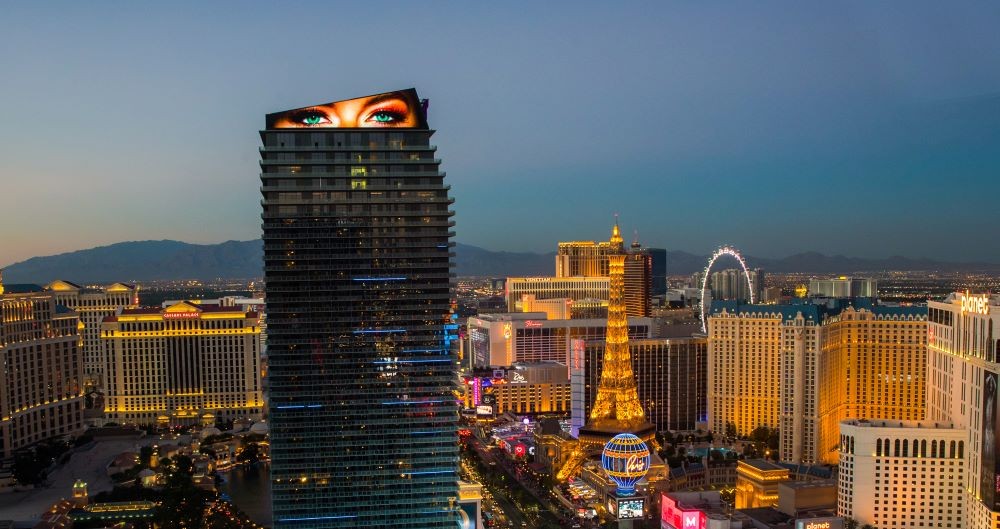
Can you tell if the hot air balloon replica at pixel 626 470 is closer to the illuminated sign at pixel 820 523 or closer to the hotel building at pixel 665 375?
the illuminated sign at pixel 820 523

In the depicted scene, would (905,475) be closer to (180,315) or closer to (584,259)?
(180,315)

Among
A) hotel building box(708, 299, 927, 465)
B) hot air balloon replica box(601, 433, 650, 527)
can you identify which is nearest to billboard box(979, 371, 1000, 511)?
hot air balloon replica box(601, 433, 650, 527)

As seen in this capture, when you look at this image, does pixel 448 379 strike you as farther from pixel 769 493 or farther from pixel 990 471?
pixel 990 471

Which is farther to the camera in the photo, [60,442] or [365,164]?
[60,442]

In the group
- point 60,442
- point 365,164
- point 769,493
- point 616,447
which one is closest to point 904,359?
point 769,493

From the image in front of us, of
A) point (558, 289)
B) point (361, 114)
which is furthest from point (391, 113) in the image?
point (558, 289)

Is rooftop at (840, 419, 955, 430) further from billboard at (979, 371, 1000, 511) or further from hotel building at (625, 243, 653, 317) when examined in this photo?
hotel building at (625, 243, 653, 317)
